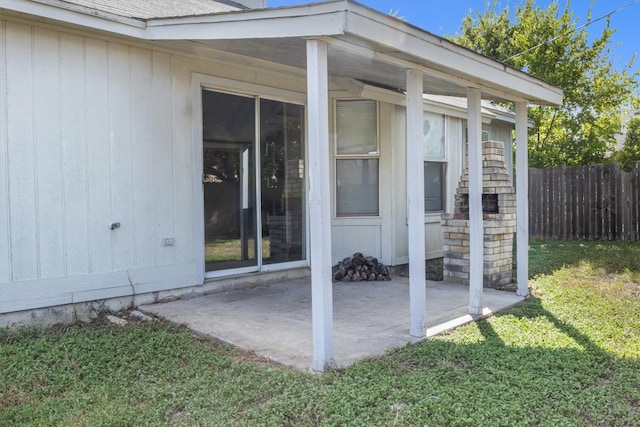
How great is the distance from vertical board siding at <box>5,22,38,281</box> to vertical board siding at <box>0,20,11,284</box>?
0.02 m

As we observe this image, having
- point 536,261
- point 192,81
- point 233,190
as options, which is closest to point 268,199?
point 233,190

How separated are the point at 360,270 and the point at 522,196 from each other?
2.23m

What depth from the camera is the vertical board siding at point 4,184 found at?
153 inches

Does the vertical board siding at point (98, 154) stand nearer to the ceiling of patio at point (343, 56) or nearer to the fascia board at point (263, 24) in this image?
the fascia board at point (263, 24)

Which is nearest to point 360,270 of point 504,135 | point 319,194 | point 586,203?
point 319,194

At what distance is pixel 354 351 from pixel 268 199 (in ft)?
8.95

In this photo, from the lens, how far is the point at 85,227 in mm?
4359

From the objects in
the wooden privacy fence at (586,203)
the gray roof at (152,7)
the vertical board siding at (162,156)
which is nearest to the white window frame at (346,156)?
the gray roof at (152,7)

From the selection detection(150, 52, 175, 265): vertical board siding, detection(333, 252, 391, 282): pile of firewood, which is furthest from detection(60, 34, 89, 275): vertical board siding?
detection(333, 252, 391, 282): pile of firewood

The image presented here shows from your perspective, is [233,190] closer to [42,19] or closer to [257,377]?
[42,19]

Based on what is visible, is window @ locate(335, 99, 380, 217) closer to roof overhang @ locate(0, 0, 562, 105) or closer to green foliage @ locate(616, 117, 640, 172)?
roof overhang @ locate(0, 0, 562, 105)

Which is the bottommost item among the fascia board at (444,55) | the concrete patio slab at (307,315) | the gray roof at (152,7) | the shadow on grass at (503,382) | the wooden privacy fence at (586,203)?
the shadow on grass at (503,382)

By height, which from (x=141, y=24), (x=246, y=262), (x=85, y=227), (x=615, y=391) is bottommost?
(x=615, y=391)

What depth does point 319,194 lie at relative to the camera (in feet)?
10.5
